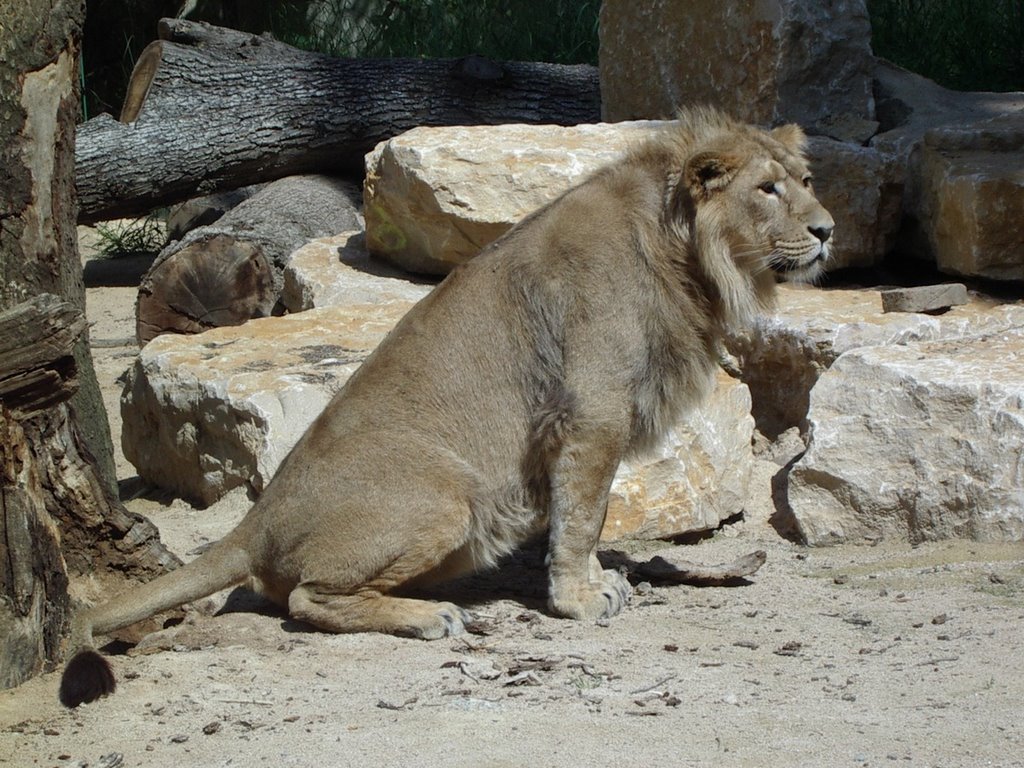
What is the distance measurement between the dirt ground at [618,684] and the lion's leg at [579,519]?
0.40 ft

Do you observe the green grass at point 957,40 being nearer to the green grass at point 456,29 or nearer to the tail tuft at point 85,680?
the green grass at point 456,29

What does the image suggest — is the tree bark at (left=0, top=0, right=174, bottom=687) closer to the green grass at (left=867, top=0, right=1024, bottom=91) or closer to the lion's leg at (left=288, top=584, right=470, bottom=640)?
the lion's leg at (left=288, top=584, right=470, bottom=640)

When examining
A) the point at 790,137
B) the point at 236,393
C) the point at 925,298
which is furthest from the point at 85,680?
the point at 925,298

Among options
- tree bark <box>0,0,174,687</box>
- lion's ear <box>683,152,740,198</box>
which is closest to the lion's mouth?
lion's ear <box>683,152,740,198</box>

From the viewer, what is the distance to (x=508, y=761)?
3729 millimetres

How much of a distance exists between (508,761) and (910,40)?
10.5 meters

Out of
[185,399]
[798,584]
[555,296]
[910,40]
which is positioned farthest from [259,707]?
[910,40]

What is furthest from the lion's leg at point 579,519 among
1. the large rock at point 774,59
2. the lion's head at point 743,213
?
the large rock at point 774,59

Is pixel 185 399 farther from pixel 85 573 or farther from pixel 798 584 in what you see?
pixel 798 584

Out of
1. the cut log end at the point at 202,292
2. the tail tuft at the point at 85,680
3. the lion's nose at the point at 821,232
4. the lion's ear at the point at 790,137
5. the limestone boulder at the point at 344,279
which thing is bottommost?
the cut log end at the point at 202,292

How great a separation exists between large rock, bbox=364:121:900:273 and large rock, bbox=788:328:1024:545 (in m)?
1.78

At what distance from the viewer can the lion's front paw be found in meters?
5.29

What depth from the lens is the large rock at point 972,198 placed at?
7.35m

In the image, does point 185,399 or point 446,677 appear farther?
point 185,399
